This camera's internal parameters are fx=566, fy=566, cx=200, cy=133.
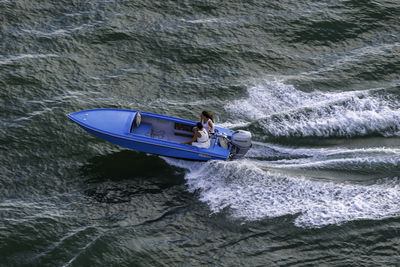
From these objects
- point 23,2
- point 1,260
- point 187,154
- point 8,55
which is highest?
point 23,2

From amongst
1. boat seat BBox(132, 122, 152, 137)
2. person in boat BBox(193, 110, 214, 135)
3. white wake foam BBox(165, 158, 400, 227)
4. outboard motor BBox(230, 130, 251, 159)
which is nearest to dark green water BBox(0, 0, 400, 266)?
white wake foam BBox(165, 158, 400, 227)

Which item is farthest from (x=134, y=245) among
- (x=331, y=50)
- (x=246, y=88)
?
(x=331, y=50)

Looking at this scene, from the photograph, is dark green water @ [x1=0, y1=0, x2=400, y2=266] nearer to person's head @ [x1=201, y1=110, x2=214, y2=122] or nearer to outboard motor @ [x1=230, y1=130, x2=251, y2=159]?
outboard motor @ [x1=230, y1=130, x2=251, y2=159]

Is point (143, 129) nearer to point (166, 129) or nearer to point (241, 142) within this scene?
point (166, 129)

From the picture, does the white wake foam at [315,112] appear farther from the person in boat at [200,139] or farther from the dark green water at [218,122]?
the person in boat at [200,139]

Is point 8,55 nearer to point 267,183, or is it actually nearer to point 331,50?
point 267,183

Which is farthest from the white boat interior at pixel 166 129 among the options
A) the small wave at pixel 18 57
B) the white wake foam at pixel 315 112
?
the small wave at pixel 18 57

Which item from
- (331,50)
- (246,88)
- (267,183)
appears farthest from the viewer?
(331,50)
